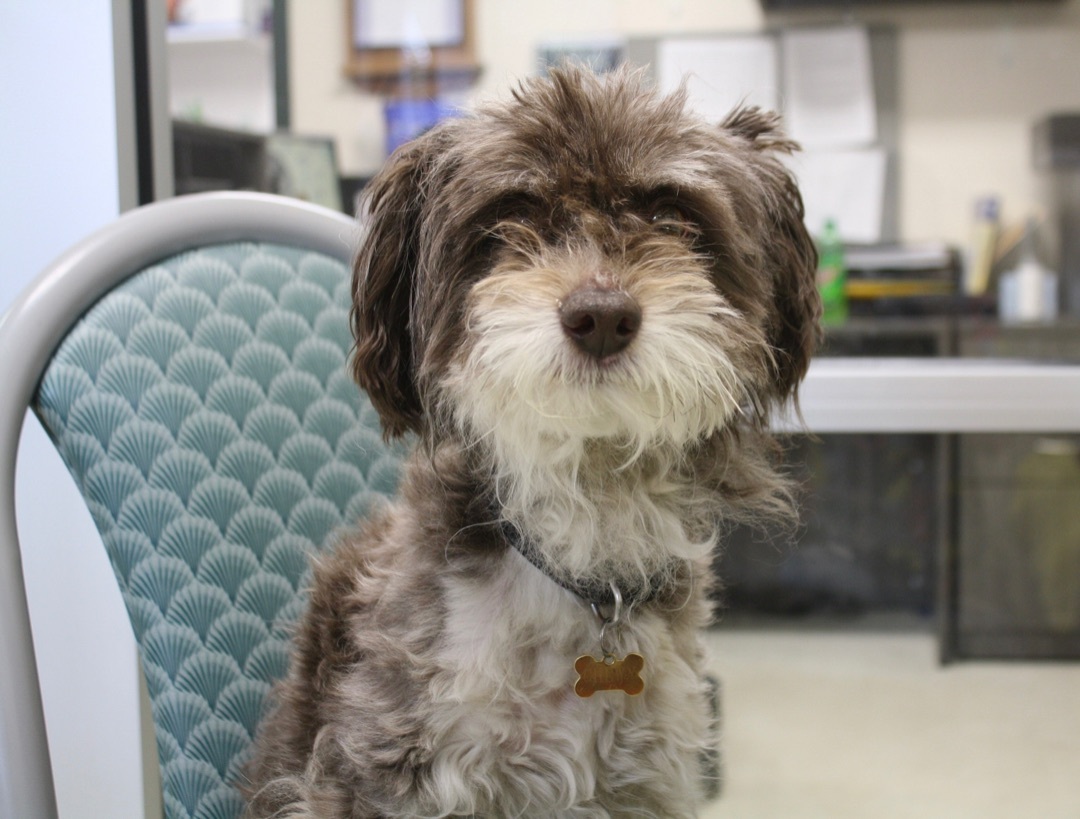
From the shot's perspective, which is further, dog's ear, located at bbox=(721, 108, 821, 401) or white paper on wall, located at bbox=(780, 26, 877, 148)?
white paper on wall, located at bbox=(780, 26, 877, 148)

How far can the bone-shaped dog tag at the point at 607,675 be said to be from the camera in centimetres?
99

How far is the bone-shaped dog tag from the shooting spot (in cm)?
99

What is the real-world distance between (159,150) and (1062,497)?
2.24 m

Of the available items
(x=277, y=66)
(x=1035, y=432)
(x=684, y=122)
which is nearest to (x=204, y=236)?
(x=684, y=122)

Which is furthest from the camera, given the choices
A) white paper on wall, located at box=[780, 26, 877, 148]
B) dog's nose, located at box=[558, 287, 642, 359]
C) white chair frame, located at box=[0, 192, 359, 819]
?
white paper on wall, located at box=[780, 26, 877, 148]

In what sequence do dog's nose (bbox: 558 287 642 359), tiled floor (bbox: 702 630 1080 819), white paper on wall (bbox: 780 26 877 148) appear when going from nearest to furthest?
dog's nose (bbox: 558 287 642 359) → tiled floor (bbox: 702 630 1080 819) → white paper on wall (bbox: 780 26 877 148)

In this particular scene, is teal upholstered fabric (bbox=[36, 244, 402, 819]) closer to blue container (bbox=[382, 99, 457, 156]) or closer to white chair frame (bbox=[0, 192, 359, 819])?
white chair frame (bbox=[0, 192, 359, 819])

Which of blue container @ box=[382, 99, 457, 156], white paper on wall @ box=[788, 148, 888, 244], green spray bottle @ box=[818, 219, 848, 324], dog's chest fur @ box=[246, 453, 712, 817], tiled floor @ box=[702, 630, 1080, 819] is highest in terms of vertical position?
blue container @ box=[382, 99, 457, 156]

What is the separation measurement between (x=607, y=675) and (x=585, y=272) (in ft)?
1.38

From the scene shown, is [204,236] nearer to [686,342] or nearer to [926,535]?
[686,342]

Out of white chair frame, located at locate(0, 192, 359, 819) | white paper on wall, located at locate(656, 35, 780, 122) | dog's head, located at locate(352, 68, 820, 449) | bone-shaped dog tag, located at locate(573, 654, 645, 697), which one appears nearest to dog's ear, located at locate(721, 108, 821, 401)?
dog's head, located at locate(352, 68, 820, 449)

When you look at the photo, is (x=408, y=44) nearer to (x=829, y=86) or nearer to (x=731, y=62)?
(x=731, y=62)

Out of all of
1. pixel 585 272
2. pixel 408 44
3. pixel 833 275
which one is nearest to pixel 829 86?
pixel 833 275

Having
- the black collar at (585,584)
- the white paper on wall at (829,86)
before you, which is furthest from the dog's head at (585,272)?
the white paper on wall at (829,86)
